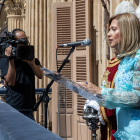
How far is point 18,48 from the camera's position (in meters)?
2.88

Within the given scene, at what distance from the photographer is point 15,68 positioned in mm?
3164

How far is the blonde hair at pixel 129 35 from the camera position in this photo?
1809 mm

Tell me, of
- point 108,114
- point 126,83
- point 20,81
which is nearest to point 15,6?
point 20,81

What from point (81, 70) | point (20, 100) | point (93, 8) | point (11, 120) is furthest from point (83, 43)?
point (93, 8)

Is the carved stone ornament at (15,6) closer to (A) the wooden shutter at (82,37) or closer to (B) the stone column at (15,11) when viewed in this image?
(B) the stone column at (15,11)

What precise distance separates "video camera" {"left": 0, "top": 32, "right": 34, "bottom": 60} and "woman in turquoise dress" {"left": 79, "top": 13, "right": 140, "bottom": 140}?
1152mm

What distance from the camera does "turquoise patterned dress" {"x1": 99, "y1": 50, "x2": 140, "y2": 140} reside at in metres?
1.74

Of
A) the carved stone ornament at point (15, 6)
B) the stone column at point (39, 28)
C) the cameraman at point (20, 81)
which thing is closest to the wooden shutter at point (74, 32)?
the cameraman at point (20, 81)

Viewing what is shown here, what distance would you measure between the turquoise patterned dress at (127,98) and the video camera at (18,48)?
1195 mm

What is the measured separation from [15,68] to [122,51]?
1.54 metres

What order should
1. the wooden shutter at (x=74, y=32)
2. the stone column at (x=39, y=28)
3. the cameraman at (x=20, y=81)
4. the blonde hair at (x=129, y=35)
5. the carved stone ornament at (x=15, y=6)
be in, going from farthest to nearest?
the carved stone ornament at (x=15, y=6)
the stone column at (x=39, y=28)
the wooden shutter at (x=74, y=32)
the cameraman at (x=20, y=81)
the blonde hair at (x=129, y=35)

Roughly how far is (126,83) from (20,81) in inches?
57.5

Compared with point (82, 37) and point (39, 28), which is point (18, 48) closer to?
point (82, 37)

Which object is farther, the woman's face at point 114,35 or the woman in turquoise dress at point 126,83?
the woman's face at point 114,35
